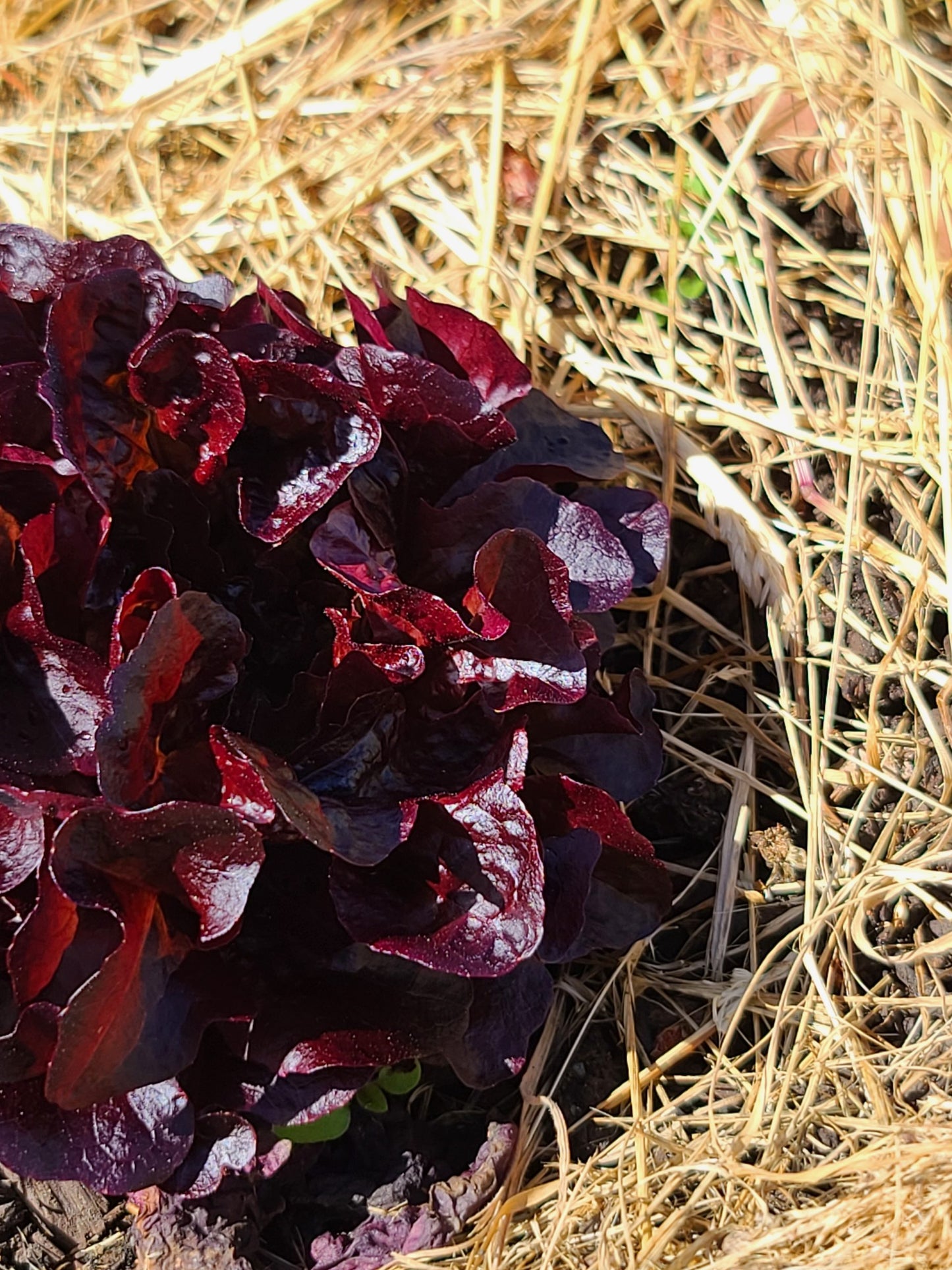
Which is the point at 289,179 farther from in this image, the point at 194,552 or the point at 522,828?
the point at 522,828

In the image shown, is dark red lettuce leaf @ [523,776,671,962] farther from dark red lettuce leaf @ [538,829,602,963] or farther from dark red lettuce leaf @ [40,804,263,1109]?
dark red lettuce leaf @ [40,804,263,1109]

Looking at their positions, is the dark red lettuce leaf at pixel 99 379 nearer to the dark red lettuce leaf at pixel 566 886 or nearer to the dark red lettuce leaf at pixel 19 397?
the dark red lettuce leaf at pixel 19 397

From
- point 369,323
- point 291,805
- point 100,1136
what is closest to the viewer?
point 291,805

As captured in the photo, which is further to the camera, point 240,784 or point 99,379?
point 99,379

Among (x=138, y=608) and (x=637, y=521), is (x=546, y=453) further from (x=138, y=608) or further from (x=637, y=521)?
(x=138, y=608)

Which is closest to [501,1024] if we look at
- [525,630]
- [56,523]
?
[525,630]

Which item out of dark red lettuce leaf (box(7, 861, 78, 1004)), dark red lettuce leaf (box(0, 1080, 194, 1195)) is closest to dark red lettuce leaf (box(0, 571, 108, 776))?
dark red lettuce leaf (box(7, 861, 78, 1004))

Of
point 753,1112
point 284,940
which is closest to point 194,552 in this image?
point 284,940
